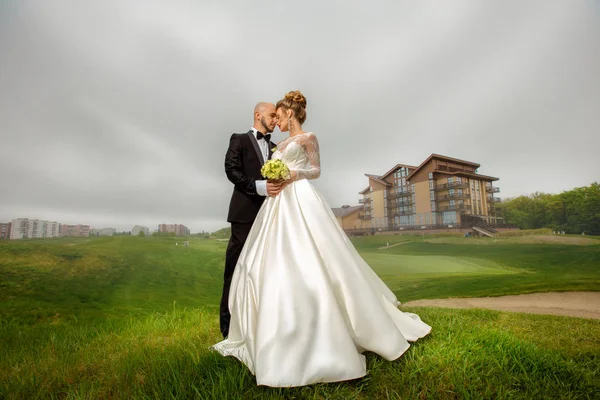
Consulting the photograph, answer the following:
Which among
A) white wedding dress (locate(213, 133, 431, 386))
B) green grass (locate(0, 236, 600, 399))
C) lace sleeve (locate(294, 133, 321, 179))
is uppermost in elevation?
lace sleeve (locate(294, 133, 321, 179))

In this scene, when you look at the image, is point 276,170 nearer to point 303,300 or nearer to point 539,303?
point 303,300

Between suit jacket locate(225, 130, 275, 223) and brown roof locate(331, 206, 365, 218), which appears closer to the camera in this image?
suit jacket locate(225, 130, 275, 223)

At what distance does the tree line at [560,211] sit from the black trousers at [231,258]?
25.0 feet

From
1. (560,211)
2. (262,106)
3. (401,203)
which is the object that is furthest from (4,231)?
(560,211)

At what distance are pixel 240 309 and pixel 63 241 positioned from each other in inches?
236

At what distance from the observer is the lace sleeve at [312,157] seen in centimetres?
258

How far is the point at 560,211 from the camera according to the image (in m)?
7.00

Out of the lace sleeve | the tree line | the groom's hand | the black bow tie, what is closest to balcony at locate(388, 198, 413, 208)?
the tree line

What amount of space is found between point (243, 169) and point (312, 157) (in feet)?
2.87

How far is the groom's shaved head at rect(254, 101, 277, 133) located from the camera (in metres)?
3.04

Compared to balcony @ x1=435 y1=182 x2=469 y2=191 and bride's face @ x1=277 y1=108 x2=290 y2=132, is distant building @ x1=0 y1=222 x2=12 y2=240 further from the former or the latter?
balcony @ x1=435 y1=182 x2=469 y2=191

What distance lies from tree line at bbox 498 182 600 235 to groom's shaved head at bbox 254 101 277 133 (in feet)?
24.6

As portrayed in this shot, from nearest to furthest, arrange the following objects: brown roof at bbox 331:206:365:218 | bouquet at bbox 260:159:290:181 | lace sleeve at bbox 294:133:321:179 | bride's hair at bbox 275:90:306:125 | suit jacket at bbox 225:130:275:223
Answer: bouquet at bbox 260:159:290:181 < lace sleeve at bbox 294:133:321:179 < bride's hair at bbox 275:90:306:125 < suit jacket at bbox 225:130:275:223 < brown roof at bbox 331:206:365:218

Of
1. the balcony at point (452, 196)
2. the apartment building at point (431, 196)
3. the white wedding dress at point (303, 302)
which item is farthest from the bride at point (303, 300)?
the balcony at point (452, 196)
